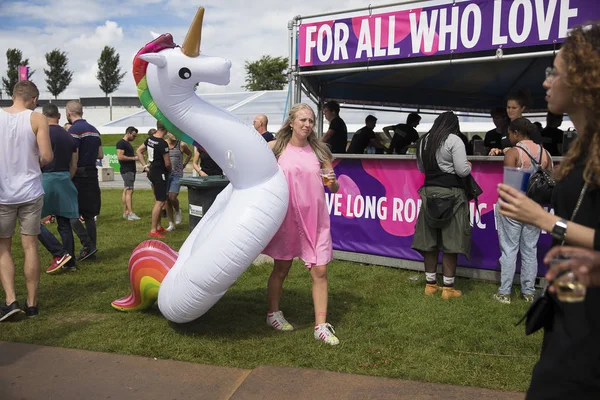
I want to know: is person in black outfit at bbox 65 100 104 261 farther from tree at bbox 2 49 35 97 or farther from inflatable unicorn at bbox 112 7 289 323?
tree at bbox 2 49 35 97

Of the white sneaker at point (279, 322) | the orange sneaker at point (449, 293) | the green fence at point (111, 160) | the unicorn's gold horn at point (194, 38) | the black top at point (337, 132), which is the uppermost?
the unicorn's gold horn at point (194, 38)

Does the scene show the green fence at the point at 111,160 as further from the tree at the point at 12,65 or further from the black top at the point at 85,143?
the tree at the point at 12,65

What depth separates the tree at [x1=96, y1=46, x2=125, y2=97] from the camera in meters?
80.8

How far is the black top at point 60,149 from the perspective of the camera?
6852mm

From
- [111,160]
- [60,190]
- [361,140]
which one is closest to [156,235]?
[60,190]

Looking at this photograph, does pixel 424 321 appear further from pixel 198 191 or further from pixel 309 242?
pixel 198 191

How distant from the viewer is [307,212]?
4508 millimetres

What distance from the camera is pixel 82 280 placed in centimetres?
654

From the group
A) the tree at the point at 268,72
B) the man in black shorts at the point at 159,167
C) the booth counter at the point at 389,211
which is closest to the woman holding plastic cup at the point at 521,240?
the booth counter at the point at 389,211

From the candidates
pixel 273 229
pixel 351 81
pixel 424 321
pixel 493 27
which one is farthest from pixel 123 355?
pixel 351 81

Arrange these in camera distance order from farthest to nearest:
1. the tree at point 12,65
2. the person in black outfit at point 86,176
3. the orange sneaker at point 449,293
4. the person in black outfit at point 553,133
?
1. the tree at point 12,65
2. the person in black outfit at point 553,133
3. the person in black outfit at point 86,176
4. the orange sneaker at point 449,293

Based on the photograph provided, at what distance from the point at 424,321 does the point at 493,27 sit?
337cm

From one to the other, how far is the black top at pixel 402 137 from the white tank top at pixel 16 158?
251 inches

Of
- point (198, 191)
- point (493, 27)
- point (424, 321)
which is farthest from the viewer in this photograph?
point (198, 191)
